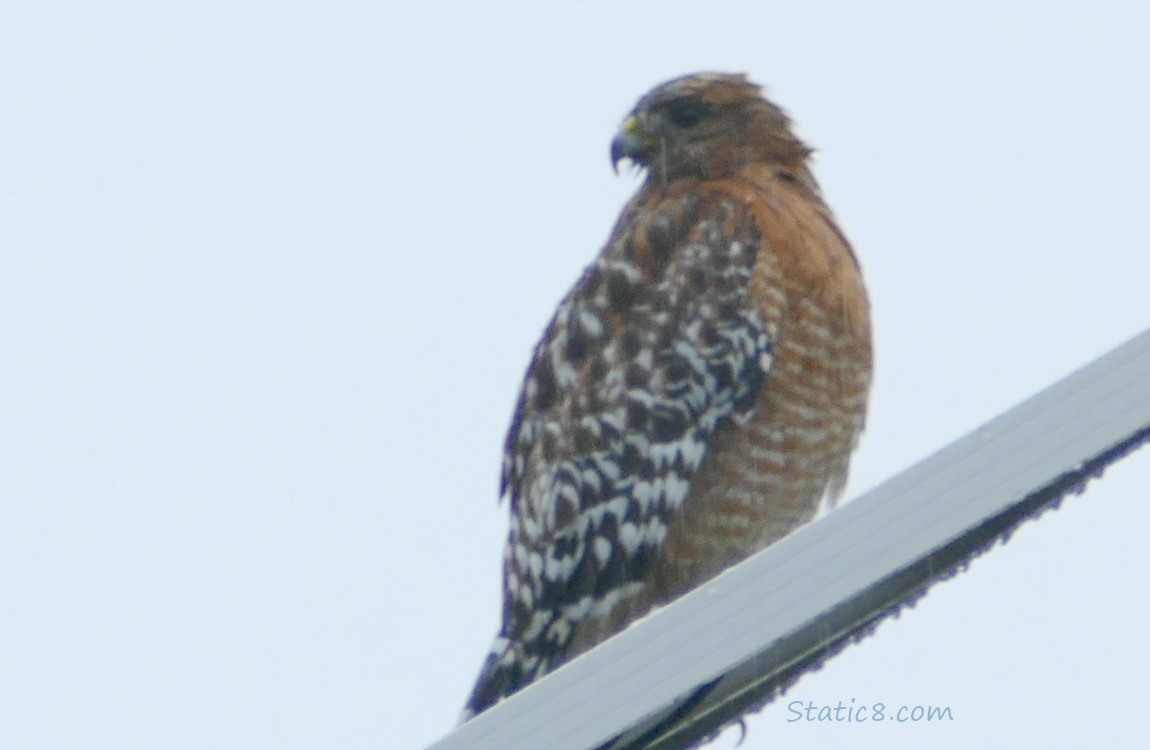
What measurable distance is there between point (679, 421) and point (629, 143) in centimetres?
111

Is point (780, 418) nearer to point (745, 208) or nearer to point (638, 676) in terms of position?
point (745, 208)

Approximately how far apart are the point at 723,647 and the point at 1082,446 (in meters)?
0.46

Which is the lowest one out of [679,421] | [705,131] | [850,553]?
[850,553]

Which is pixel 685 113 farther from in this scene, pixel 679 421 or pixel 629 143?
pixel 679 421

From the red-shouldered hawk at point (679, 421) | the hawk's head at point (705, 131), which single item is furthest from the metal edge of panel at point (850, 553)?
the hawk's head at point (705, 131)

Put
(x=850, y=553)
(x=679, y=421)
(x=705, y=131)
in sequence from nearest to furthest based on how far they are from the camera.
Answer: (x=850, y=553) < (x=679, y=421) < (x=705, y=131)

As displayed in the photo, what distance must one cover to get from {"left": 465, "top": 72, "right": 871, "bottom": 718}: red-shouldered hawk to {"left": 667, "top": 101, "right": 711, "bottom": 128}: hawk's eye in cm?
49

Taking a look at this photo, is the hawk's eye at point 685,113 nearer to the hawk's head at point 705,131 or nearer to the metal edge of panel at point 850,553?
the hawk's head at point 705,131

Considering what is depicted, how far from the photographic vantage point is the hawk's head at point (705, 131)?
525cm

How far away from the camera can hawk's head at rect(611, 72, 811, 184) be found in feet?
17.2

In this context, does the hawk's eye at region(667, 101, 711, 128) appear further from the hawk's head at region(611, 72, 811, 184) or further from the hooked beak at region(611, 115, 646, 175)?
the hooked beak at region(611, 115, 646, 175)

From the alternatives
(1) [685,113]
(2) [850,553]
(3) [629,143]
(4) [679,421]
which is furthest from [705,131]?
(2) [850,553]

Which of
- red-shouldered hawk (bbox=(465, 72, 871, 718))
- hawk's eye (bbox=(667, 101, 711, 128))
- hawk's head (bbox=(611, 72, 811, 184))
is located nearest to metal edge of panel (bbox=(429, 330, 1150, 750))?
red-shouldered hawk (bbox=(465, 72, 871, 718))

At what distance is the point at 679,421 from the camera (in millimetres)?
4641
